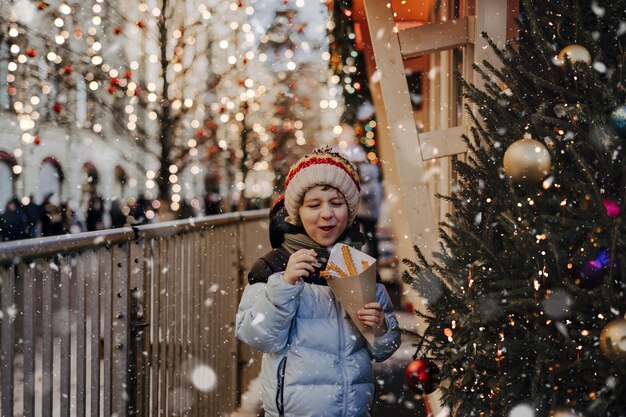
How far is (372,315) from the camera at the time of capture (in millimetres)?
2791

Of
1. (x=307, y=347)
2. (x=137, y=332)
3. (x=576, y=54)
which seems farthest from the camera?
(x=137, y=332)

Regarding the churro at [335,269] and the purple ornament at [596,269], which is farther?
the churro at [335,269]

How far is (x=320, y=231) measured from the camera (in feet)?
9.99

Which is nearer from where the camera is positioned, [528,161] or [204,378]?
[528,161]

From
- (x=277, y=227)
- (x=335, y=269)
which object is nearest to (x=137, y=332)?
(x=277, y=227)

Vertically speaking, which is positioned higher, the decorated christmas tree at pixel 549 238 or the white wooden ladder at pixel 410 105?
the white wooden ladder at pixel 410 105

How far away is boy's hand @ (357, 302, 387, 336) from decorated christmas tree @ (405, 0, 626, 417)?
0.82 ft

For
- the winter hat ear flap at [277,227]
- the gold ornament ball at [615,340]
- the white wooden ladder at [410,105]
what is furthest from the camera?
the white wooden ladder at [410,105]

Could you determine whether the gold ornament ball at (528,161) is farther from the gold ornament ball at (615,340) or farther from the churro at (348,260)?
the churro at (348,260)

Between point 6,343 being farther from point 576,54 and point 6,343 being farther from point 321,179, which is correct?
point 576,54

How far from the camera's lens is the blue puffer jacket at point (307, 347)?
2828mm

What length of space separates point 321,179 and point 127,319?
1043 millimetres

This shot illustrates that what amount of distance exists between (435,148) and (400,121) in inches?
10.7

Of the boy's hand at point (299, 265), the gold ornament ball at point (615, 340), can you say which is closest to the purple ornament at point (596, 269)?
the gold ornament ball at point (615, 340)
